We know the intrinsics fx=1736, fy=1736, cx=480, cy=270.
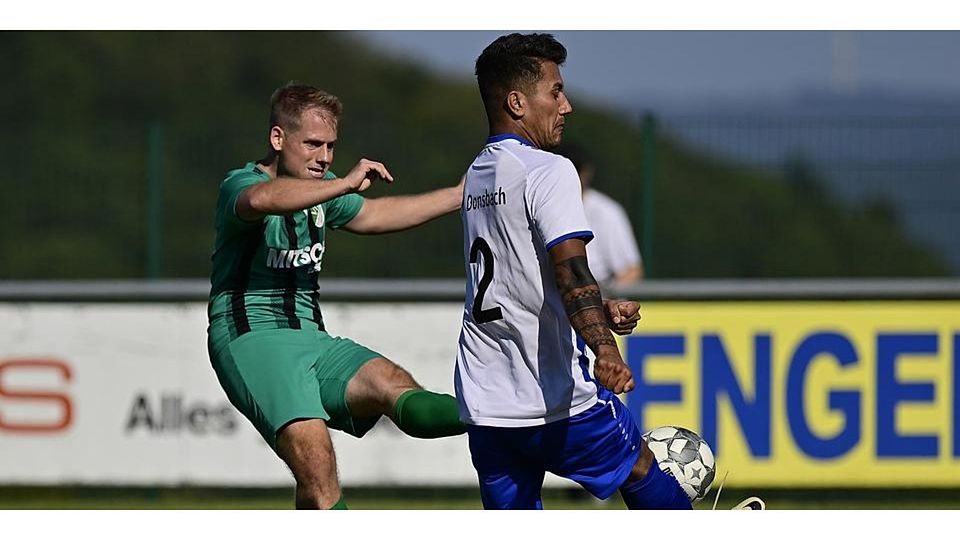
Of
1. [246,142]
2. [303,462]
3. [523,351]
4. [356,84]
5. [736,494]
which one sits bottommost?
[736,494]

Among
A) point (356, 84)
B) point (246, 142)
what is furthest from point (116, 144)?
point (356, 84)

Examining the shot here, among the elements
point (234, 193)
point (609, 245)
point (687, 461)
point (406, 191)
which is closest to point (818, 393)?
point (609, 245)

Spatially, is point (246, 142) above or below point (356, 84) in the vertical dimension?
below

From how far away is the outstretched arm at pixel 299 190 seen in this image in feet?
21.0

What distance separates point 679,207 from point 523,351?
8.17 metres

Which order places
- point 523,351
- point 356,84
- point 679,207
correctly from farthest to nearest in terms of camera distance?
point 356,84 → point 679,207 → point 523,351

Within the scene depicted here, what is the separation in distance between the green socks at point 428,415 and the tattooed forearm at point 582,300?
130cm

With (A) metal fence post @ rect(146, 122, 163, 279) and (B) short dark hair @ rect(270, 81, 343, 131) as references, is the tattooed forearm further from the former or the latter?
(A) metal fence post @ rect(146, 122, 163, 279)

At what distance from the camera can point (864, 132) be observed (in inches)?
Result: 501

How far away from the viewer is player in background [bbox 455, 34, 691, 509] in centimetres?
604

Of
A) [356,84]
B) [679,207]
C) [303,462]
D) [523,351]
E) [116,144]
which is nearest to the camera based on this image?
[523,351]

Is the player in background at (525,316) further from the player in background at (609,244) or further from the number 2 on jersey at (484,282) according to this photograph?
the player in background at (609,244)

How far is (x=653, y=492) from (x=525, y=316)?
0.92m

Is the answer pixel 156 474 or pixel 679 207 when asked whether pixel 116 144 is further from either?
pixel 156 474
